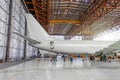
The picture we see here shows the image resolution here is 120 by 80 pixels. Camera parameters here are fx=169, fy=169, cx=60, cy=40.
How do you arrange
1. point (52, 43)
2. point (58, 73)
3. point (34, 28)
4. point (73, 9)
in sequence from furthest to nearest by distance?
1. point (73, 9)
2. point (52, 43)
3. point (34, 28)
4. point (58, 73)

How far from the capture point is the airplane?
73.1 ft

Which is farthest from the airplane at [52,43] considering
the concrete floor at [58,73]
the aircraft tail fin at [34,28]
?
the concrete floor at [58,73]

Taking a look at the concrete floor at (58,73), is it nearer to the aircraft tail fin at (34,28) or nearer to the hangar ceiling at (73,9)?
the aircraft tail fin at (34,28)

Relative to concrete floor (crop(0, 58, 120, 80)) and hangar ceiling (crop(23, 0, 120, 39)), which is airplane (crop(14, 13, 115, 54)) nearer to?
concrete floor (crop(0, 58, 120, 80))

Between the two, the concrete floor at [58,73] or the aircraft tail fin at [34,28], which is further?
the aircraft tail fin at [34,28]

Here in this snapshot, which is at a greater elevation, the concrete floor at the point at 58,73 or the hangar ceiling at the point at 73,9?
the hangar ceiling at the point at 73,9

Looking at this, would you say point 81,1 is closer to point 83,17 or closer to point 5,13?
point 83,17

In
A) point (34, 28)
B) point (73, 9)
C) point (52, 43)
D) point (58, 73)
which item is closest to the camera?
point (58, 73)

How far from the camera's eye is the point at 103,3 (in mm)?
33094

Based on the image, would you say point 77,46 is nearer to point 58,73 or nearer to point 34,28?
point 34,28

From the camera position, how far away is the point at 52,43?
75.7ft

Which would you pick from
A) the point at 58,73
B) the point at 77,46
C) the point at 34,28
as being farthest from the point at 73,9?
the point at 58,73

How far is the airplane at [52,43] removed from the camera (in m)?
22.3

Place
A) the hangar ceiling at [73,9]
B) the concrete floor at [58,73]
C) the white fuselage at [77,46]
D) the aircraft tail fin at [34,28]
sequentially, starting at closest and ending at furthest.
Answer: the concrete floor at [58,73] → the aircraft tail fin at [34,28] → the white fuselage at [77,46] → the hangar ceiling at [73,9]
